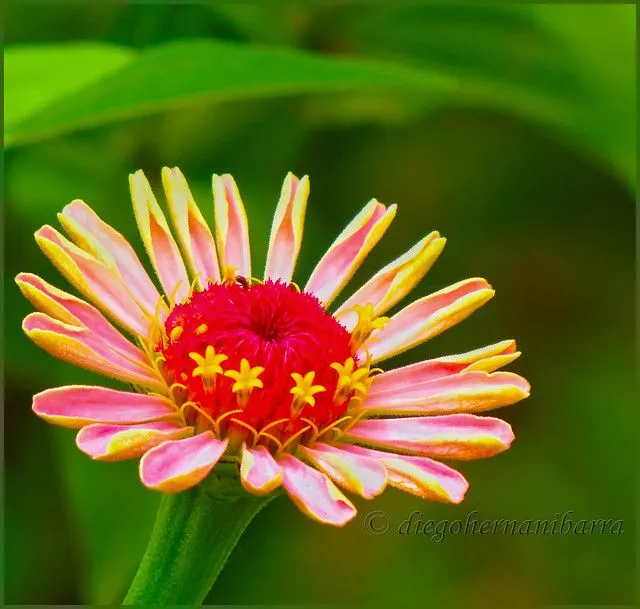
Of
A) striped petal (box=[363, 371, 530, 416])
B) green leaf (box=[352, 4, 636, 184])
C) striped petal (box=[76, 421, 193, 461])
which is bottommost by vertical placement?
striped petal (box=[76, 421, 193, 461])

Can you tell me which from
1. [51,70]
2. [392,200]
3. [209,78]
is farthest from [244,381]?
[392,200]

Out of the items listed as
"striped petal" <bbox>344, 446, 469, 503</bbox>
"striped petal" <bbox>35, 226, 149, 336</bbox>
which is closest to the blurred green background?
"striped petal" <bbox>35, 226, 149, 336</bbox>

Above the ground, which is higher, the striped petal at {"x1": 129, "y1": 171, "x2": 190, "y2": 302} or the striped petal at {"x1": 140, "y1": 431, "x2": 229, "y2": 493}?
the striped petal at {"x1": 129, "y1": 171, "x2": 190, "y2": 302}

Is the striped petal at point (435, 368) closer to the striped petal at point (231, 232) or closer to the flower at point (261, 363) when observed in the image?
the flower at point (261, 363)

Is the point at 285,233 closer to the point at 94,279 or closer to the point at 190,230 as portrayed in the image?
the point at 190,230

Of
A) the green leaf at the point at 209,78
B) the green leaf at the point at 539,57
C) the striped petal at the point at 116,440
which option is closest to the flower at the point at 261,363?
the striped petal at the point at 116,440

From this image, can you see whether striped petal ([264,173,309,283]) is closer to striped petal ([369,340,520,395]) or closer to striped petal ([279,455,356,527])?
striped petal ([369,340,520,395])
